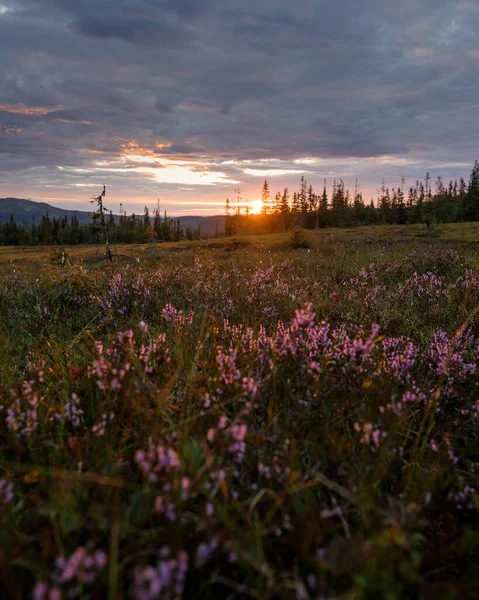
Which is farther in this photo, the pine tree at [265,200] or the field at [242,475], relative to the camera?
the pine tree at [265,200]

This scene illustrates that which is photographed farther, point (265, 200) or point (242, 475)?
point (265, 200)

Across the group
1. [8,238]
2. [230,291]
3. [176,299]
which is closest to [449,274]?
[230,291]

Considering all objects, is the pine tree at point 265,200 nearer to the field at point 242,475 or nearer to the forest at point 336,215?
the forest at point 336,215

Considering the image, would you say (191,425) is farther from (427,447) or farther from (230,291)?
(230,291)

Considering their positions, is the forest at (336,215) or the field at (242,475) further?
the forest at (336,215)

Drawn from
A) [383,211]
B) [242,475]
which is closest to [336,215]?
[383,211]

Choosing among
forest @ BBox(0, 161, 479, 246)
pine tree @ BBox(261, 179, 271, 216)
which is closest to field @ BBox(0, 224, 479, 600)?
forest @ BBox(0, 161, 479, 246)

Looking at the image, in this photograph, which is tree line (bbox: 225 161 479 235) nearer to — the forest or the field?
the forest

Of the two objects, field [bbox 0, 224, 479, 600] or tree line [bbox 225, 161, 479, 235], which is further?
tree line [bbox 225, 161, 479, 235]

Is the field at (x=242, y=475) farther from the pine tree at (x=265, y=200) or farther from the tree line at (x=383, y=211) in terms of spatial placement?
the pine tree at (x=265, y=200)

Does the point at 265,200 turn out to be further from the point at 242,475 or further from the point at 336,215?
the point at 242,475

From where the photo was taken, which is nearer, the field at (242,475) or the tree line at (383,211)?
the field at (242,475)

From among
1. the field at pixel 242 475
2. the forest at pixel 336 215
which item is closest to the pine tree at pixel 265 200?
the forest at pixel 336 215

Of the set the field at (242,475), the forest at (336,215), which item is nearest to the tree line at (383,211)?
the forest at (336,215)
